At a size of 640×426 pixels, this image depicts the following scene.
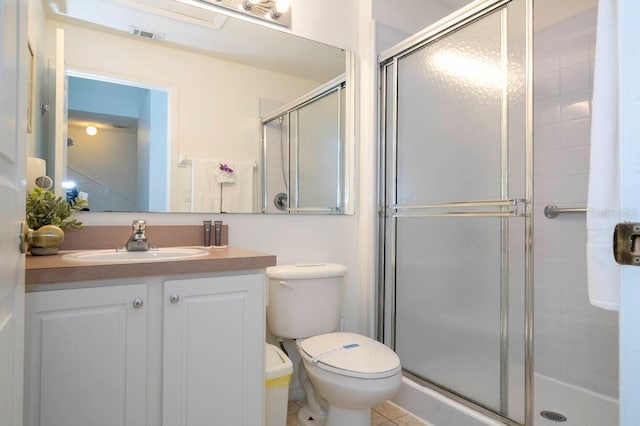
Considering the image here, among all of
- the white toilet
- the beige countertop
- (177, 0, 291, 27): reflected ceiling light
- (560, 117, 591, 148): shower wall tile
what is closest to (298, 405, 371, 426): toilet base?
the white toilet

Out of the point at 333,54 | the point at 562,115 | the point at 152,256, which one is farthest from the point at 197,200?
the point at 562,115

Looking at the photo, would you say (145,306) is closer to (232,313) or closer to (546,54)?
(232,313)

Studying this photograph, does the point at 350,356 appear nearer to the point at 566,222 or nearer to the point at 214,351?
the point at 214,351

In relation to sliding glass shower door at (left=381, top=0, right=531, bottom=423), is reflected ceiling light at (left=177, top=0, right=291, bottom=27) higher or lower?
higher

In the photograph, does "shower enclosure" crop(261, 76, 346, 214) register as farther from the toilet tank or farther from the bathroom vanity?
the bathroom vanity

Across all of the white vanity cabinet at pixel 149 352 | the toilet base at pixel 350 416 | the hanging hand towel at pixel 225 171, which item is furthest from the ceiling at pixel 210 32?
the toilet base at pixel 350 416

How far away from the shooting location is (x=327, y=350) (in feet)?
5.08

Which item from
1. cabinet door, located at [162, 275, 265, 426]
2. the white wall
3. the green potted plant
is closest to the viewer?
cabinet door, located at [162, 275, 265, 426]

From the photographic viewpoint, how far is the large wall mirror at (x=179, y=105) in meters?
1.49

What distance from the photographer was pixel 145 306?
1078mm

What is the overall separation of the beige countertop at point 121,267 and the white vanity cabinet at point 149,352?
0.10ft

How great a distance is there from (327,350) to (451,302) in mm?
632

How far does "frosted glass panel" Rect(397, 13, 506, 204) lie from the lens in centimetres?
156

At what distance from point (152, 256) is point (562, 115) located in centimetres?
221
